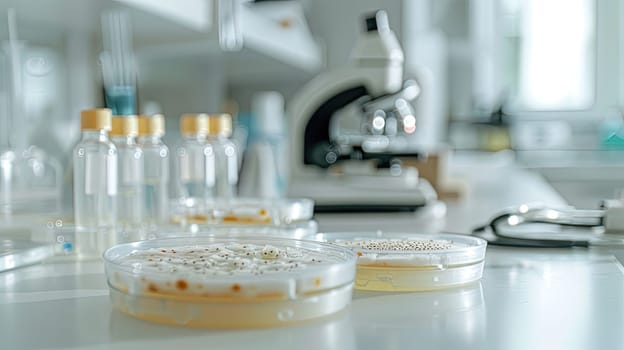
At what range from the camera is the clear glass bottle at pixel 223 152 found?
1.20 metres

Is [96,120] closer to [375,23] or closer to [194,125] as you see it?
[194,125]

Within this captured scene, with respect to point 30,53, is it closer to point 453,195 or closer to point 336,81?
point 336,81

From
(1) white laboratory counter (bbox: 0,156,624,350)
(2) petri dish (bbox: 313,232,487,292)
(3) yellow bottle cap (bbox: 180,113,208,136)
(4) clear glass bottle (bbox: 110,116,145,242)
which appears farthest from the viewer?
(3) yellow bottle cap (bbox: 180,113,208,136)

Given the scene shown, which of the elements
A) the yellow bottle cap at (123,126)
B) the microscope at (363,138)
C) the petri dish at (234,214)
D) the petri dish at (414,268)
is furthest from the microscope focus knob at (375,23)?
the petri dish at (414,268)

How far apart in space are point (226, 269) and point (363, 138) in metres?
1.13

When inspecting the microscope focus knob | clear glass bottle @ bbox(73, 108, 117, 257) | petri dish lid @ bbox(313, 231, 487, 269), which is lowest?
petri dish lid @ bbox(313, 231, 487, 269)

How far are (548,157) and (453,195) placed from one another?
9.99 ft

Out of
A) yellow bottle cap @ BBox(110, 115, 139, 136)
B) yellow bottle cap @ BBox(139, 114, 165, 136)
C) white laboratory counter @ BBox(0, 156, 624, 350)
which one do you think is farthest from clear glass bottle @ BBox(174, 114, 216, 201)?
white laboratory counter @ BBox(0, 156, 624, 350)

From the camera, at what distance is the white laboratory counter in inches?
19.4

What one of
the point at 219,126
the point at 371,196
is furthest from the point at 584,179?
the point at 219,126

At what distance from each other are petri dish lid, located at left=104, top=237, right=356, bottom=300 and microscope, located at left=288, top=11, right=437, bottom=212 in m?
0.76

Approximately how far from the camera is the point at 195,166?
1.20m

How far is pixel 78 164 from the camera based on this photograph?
0.88 metres

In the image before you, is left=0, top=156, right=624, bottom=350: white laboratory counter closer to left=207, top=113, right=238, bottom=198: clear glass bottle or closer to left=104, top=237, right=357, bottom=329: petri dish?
left=104, top=237, right=357, bottom=329: petri dish
